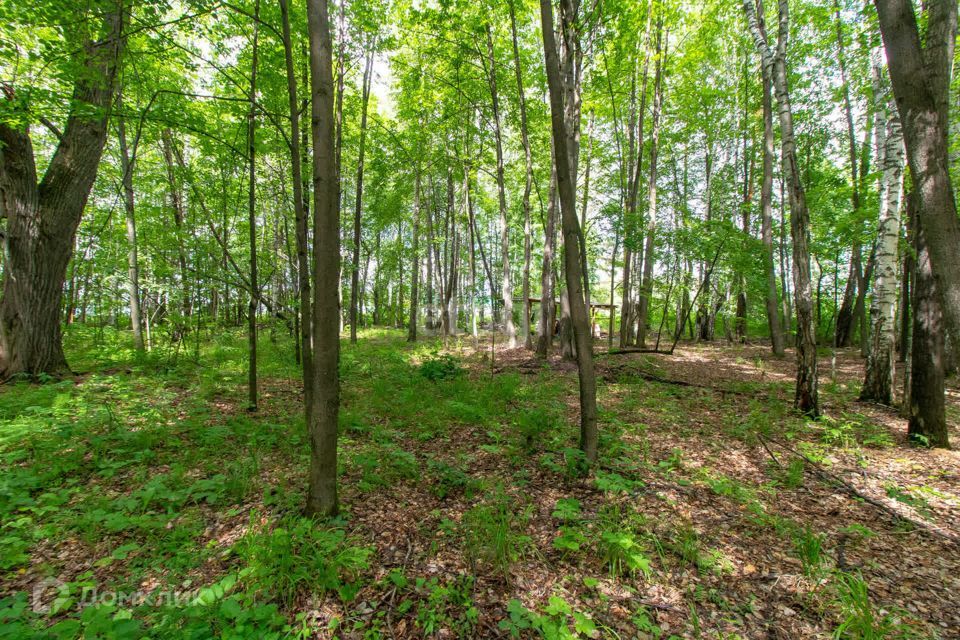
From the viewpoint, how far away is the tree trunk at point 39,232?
577 centimetres

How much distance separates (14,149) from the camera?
226 inches

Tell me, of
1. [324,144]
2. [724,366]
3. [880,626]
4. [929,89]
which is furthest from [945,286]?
[724,366]

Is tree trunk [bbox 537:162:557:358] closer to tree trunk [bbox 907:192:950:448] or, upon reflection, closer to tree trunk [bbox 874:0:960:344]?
tree trunk [bbox 907:192:950:448]

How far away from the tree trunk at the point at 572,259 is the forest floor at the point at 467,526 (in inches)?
15.1

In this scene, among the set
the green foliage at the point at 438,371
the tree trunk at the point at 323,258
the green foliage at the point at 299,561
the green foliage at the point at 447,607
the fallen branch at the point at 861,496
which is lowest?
the green foliage at the point at 447,607

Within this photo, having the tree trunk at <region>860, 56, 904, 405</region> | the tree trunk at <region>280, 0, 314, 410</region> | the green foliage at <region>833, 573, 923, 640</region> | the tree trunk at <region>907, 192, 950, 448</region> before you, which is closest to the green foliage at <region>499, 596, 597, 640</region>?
the green foliage at <region>833, 573, 923, 640</region>

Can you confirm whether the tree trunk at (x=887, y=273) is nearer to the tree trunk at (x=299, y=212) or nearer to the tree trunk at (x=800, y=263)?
the tree trunk at (x=800, y=263)

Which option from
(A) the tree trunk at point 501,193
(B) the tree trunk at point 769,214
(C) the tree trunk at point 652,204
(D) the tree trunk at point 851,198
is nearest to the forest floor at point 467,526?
(B) the tree trunk at point 769,214

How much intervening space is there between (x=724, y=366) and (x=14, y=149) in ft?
50.8

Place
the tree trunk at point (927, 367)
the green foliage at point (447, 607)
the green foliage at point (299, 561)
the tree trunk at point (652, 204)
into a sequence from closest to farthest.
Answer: the green foliage at point (447, 607)
the green foliage at point (299, 561)
the tree trunk at point (927, 367)
the tree trunk at point (652, 204)

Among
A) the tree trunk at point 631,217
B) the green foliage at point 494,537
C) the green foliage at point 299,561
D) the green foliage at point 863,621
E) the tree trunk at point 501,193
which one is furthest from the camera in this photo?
the tree trunk at point 631,217

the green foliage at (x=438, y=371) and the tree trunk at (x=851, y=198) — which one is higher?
the tree trunk at (x=851, y=198)

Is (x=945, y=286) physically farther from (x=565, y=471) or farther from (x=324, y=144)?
(x=324, y=144)

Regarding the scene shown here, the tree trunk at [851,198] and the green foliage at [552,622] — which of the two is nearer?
the green foliage at [552,622]
